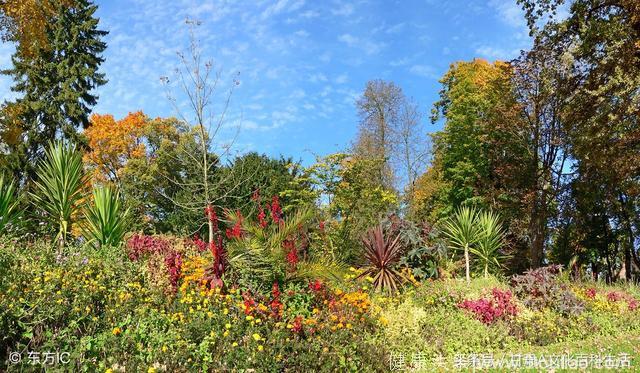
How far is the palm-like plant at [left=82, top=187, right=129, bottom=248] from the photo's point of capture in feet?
27.7

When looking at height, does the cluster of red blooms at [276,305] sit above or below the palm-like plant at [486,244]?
below

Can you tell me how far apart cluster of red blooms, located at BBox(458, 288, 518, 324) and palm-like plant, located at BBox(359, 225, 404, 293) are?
1662mm

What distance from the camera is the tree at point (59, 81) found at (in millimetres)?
23906

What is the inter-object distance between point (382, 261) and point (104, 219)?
213 inches

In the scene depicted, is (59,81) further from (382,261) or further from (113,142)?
(382,261)

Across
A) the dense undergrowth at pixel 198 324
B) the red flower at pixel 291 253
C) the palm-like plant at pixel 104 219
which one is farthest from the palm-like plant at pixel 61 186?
the red flower at pixel 291 253

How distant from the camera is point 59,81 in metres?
25.6

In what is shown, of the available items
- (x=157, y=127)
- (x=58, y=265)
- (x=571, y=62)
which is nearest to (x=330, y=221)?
(x=571, y=62)

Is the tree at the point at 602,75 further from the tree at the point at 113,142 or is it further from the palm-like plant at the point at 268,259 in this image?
the tree at the point at 113,142

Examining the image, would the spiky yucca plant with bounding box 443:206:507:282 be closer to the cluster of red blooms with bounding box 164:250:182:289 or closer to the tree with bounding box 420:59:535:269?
the tree with bounding box 420:59:535:269

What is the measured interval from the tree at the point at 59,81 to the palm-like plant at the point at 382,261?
19950 millimetres

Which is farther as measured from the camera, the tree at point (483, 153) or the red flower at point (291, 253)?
the tree at point (483, 153)

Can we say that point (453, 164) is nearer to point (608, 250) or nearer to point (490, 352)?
point (608, 250)

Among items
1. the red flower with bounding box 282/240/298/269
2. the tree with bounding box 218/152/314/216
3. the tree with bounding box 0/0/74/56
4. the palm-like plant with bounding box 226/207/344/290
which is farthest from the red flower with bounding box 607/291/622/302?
the tree with bounding box 0/0/74/56
